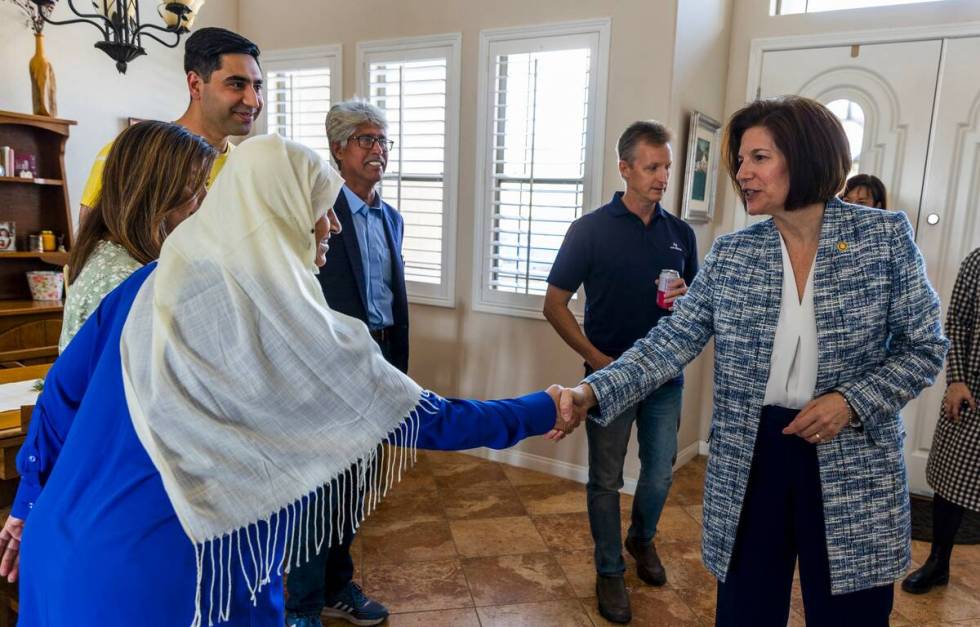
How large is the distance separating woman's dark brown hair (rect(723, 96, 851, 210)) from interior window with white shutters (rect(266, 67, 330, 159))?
124 inches

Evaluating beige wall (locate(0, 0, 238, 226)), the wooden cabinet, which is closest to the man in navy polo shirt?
the wooden cabinet

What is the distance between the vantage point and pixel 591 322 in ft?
7.82

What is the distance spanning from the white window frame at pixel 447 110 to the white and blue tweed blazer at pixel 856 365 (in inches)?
95.8

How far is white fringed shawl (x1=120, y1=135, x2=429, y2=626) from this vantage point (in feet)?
3.04

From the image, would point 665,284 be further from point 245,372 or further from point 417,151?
point 417,151

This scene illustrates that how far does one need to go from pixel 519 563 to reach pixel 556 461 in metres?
0.97

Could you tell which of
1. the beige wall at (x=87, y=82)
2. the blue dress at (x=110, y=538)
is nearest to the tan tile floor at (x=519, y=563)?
the blue dress at (x=110, y=538)

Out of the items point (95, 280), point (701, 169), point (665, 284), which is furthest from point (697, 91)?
point (95, 280)

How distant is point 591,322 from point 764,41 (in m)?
2.18

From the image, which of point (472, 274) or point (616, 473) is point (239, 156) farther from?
point (472, 274)

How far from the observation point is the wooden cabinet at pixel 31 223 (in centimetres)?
324

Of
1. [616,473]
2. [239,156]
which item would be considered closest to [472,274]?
[616,473]

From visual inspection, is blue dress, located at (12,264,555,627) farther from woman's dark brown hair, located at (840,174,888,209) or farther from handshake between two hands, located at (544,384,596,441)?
woman's dark brown hair, located at (840,174,888,209)

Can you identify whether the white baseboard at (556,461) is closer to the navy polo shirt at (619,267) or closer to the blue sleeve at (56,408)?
the navy polo shirt at (619,267)
